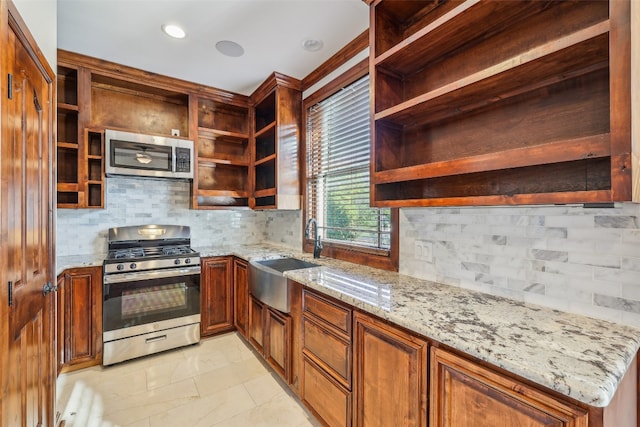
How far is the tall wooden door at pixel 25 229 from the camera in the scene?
106 centimetres

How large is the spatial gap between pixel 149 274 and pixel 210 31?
2.16 meters

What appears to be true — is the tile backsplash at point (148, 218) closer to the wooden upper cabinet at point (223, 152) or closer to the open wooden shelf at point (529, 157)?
the wooden upper cabinet at point (223, 152)

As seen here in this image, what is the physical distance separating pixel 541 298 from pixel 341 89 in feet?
6.87

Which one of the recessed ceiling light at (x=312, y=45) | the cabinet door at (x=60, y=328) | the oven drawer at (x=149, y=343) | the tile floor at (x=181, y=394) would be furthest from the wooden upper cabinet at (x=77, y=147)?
the recessed ceiling light at (x=312, y=45)

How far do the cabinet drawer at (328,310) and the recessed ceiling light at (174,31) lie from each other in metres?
2.17

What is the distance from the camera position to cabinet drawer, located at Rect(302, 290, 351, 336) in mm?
1564

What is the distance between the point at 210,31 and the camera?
2.20m

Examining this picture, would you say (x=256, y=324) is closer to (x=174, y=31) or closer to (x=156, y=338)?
(x=156, y=338)

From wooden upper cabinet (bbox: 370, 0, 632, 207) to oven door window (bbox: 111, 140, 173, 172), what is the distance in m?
2.30

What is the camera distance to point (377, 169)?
1.77 metres

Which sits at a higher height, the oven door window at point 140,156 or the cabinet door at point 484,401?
the oven door window at point 140,156

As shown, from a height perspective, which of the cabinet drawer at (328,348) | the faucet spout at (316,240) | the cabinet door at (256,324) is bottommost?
the cabinet door at (256,324)

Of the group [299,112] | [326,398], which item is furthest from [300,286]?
[299,112]

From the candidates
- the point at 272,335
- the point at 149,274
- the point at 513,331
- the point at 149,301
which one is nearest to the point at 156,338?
the point at 149,301
